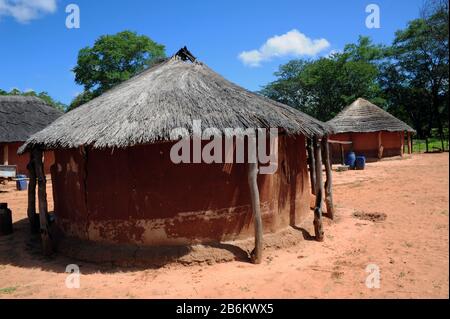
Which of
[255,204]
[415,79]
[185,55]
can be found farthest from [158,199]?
[415,79]

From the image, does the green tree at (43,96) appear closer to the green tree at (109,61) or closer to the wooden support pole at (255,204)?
the green tree at (109,61)

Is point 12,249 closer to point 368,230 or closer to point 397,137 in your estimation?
point 368,230

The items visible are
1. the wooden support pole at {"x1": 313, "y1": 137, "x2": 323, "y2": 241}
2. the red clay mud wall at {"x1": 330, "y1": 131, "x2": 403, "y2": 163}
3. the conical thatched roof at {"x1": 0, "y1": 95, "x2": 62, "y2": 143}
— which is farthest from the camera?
the red clay mud wall at {"x1": 330, "y1": 131, "x2": 403, "y2": 163}

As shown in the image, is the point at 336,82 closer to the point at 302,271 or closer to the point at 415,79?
the point at 415,79

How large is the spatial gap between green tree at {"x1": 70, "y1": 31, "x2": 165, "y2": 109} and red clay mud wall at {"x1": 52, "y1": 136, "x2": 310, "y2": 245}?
1072 inches

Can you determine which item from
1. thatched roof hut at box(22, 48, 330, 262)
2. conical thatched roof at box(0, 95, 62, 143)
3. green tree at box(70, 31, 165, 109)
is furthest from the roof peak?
green tree at box(70, 31, 165, 109)

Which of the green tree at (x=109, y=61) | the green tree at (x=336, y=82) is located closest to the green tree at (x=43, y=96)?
the green tree at (x=109, y=61)

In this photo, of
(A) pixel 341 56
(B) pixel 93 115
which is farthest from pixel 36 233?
(A) pixel 341 56

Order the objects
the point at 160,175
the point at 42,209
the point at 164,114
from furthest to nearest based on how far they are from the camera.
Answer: the point at 42,209 → the point at 160,175 → the point at 164,114

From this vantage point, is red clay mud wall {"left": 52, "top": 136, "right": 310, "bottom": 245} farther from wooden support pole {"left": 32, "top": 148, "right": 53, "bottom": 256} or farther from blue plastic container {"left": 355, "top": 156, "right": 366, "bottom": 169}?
blue plastic container {"left": 355, "top": 156, "right": 366, "bottom": 169}

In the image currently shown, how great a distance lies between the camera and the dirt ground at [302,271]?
16.5 feet

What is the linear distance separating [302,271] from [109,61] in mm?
31271

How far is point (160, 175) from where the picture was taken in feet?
20.8

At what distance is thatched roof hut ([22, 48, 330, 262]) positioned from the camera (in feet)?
20.3
